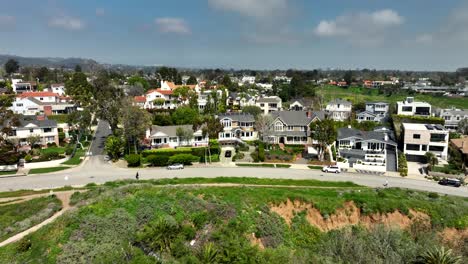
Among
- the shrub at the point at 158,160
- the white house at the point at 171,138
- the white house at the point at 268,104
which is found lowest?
the shrub at the point at 158,160

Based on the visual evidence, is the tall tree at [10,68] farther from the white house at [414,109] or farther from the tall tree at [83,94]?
the white house at [414,109]

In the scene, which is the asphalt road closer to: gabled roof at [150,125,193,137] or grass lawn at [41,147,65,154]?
grass lawn at [41,147,65,154]

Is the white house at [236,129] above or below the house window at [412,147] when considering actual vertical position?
above

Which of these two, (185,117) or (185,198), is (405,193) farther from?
(185,117)

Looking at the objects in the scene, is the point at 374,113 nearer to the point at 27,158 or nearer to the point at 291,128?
the point at 291,128

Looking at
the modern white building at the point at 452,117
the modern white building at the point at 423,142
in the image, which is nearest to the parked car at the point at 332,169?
the modern white building at the point at 423,142

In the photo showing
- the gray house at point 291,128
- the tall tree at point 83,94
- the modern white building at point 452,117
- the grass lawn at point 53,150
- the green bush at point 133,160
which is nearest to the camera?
the green bush at point 133,160

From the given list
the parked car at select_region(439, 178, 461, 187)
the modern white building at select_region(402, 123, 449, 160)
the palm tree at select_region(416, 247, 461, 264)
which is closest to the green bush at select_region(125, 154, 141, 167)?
the palm tree at select_region(416, 247, 461, 264)

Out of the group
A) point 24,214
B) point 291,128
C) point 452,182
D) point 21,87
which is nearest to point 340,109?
point 291,128
